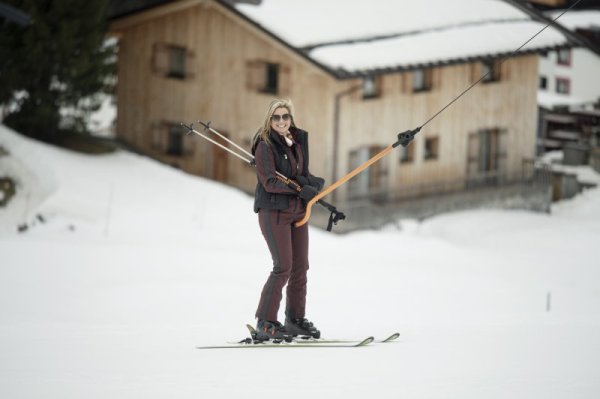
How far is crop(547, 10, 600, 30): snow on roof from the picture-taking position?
3931cm

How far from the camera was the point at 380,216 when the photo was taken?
24625mm

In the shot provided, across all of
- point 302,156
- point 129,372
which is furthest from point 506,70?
point 129,372

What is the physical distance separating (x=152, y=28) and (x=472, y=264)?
42.4 feet

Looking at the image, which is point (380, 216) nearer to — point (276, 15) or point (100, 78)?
point (276, 15)

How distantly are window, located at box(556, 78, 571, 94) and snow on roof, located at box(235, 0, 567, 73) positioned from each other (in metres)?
13.2

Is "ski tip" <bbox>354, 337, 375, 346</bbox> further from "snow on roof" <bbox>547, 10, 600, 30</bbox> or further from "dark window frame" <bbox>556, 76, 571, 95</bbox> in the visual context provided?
"dark window frame" <bbox>556, 76, 571, 95</bbox>

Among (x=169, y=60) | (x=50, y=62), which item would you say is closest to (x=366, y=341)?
(x=50, y=62)

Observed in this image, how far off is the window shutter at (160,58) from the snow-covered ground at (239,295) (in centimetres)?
470

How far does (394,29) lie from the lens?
1030 inches

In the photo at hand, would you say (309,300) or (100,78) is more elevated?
(100,78)

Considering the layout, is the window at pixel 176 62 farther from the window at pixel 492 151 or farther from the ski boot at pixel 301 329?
the ski boot at pixel 301 329

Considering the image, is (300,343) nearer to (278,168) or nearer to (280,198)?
(280,198)

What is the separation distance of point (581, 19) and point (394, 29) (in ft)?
60.3

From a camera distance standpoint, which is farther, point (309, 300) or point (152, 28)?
point (152, 28)
